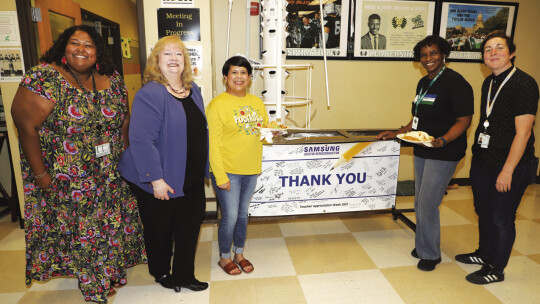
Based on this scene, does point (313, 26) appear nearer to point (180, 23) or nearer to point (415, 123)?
point (180, 23)

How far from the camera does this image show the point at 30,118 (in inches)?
68.5

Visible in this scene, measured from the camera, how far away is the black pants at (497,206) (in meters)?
2.14

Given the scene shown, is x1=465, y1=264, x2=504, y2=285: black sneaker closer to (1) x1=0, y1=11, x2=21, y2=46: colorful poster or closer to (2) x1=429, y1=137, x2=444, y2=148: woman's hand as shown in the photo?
(2) x1=429, y1=137, x2=444, y2=148: woman's hand

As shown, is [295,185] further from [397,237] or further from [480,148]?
[480,148]

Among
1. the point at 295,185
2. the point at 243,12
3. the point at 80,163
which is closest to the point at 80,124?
the point at 80,163

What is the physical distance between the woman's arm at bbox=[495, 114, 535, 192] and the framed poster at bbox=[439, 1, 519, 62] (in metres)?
2.24

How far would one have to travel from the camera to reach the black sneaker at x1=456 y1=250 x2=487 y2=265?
2528 millimetres

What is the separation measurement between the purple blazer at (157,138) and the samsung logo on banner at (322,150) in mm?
1118

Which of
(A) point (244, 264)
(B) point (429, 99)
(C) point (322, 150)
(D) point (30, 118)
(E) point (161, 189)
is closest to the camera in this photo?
(D) point (30, 118)

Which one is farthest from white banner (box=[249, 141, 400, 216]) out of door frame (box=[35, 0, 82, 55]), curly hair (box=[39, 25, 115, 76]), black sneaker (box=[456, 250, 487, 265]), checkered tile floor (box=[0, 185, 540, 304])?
door frame (box=[35, 0, 82, 55])

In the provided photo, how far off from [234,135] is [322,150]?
2.96ft

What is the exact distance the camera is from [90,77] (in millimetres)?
1940

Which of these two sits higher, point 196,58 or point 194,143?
point 196,58

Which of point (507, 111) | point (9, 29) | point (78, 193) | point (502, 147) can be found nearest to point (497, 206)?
point (502, 147)
